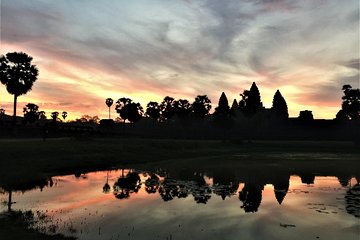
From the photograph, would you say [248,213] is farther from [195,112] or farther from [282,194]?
[195,112]

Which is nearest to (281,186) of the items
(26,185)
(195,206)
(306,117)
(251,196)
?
(251,196)

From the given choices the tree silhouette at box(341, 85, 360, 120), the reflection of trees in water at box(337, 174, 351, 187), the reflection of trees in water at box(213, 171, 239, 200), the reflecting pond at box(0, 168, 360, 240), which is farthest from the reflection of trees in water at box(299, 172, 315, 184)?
the tree silhouette at box(341, 85, 360, 120)

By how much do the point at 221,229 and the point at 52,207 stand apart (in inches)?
418

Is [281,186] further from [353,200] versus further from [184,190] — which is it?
[184,190]

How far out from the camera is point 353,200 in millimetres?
24734

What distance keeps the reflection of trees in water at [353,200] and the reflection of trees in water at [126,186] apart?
49.7 feet

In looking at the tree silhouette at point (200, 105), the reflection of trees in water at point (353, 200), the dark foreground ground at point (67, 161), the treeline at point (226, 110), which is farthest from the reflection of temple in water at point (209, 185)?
the tree silhouette at point (200, 105)

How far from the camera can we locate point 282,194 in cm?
2745

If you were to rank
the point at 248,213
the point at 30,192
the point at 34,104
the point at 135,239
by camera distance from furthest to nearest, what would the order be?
the point at 34,104, the point at 30,192, the point at 248,213, the point at 135,239

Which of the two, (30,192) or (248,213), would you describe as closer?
(248,213)

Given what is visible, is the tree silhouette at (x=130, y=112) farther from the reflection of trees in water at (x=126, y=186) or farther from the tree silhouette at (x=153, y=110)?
the reflection of trees in water at (x=126, y=186)

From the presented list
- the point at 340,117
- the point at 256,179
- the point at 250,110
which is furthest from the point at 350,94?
the point at 256,179

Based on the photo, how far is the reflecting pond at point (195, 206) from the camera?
16.4m

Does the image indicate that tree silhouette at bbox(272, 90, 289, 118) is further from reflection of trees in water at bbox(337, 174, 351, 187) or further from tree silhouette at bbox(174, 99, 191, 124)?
reflection of trees in water at bbox(337, 174, 351, 187)
